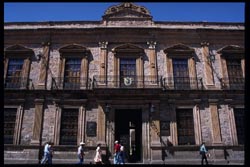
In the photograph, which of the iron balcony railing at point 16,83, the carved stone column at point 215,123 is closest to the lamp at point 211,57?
the carved stone column at point 215,123

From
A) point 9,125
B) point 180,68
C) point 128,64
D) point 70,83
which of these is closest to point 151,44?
point 128,64

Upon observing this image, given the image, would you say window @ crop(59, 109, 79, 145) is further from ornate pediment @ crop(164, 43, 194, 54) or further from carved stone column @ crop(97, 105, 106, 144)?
ornate pediment @ crop(164, 43, 194, 54)

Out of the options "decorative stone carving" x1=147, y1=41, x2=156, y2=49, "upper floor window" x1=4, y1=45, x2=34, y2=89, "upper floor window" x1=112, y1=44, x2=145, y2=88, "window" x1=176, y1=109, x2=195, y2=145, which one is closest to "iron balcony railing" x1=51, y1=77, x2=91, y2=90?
"upper floor window" x1=112, y1=44, x2=145, y2=88

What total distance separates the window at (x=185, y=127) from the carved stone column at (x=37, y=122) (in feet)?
29.9

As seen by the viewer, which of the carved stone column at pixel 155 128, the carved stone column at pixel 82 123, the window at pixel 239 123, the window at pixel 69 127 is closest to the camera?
the carved stone column at pixel 155 128

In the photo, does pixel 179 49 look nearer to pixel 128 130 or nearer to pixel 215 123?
pixel 215 123

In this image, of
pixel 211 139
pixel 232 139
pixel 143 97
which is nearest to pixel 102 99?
pixel 143 97

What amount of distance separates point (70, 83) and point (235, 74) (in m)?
11.9

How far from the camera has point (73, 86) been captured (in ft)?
58.0

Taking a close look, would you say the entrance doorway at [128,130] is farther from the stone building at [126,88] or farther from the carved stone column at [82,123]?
the carved stone column at [82,123]

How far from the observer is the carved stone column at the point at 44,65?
17.5 m

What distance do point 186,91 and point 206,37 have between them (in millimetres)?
4758

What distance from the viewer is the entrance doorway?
16984 millimetres

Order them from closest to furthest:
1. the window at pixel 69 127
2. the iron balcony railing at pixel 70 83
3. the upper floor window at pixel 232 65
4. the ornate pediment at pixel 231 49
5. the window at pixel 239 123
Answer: the window at pixel 69 127
the window at pixel 239 123
the iron balcony railing at pixel 70 83
the upper floor window at pixel 232 65
the ornate pediment at pixel 231 49
